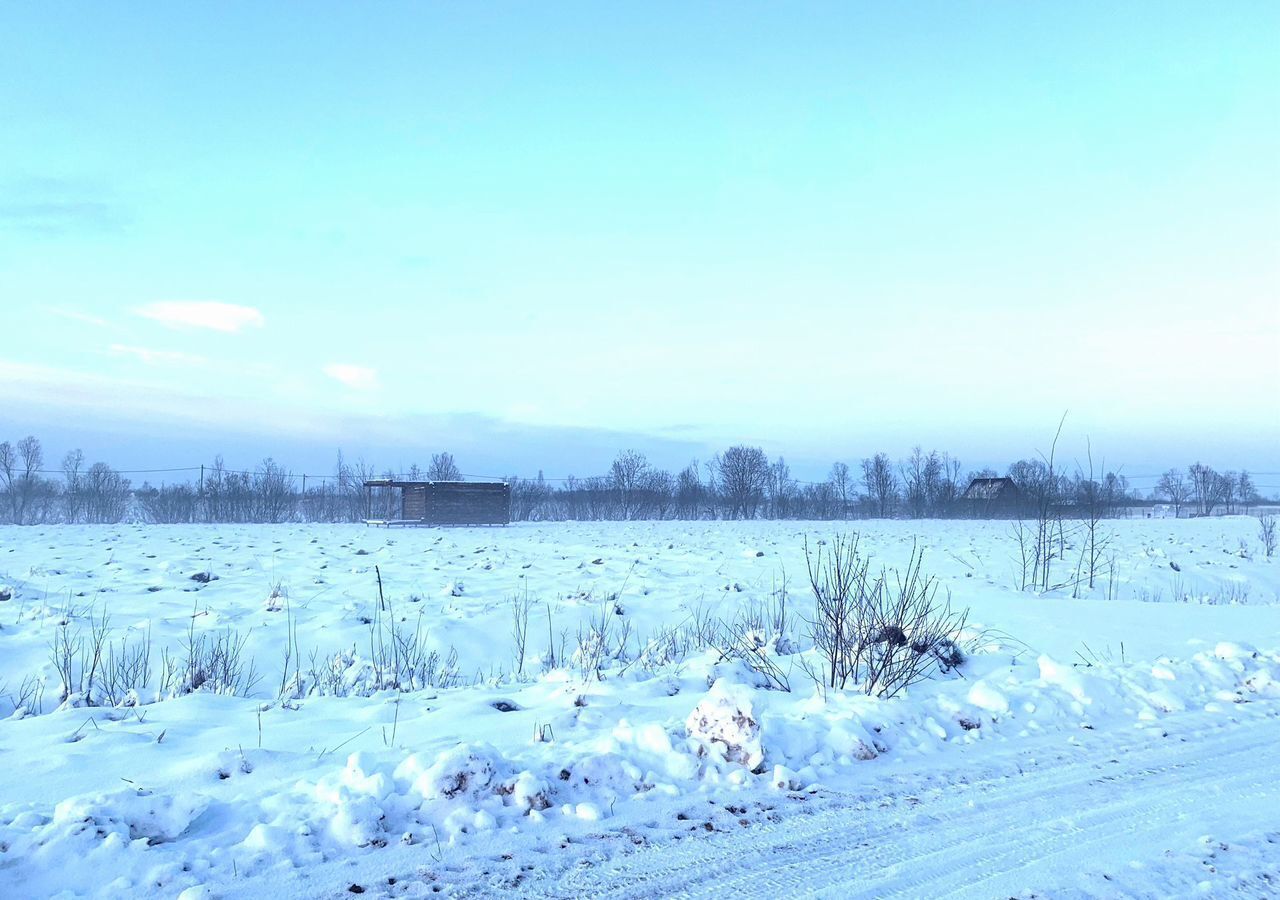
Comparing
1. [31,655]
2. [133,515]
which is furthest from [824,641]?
[133,515]

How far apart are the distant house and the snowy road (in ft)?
169

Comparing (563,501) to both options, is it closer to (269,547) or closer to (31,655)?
(269,547)

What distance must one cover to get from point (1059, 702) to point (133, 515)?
40976 millimetres

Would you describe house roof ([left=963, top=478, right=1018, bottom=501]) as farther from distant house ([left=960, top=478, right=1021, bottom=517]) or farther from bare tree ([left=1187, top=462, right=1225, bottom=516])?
bare tree ([left=1187, top=462, right=1225, bottom=516])

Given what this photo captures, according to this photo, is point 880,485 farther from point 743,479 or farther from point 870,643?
point 870,643

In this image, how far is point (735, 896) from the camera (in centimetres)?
279

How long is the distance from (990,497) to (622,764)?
53.7 m

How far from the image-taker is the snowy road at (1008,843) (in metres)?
2.84

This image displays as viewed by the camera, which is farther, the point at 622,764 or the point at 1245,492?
the point at 1245,492

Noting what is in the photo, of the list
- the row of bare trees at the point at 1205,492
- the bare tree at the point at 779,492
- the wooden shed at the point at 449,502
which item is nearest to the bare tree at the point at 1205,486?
the row of bare trees at the point at 1205,492

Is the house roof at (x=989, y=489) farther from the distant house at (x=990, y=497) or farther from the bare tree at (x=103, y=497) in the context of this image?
the bare tree at (x=103, y=497)

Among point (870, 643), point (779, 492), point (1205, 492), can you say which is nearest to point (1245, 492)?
point (1205, 492)

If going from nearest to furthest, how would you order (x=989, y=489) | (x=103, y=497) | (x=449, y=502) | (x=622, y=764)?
(x=622, y=764)
(x=449, y=502)
(x=103, y=497)
(x=989, y=489)

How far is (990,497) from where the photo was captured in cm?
5206
